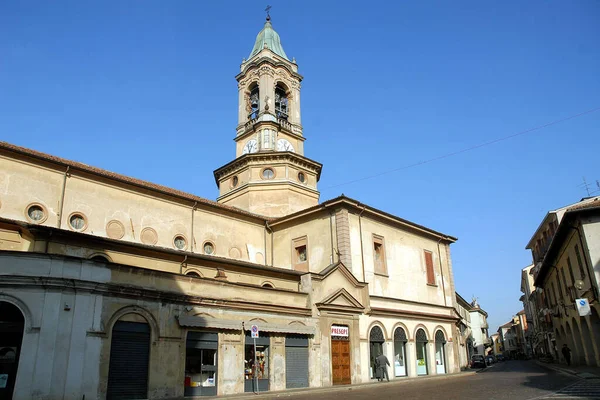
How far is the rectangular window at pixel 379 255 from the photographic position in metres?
27.8

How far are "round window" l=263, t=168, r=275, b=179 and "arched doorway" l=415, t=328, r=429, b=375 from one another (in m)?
14.2

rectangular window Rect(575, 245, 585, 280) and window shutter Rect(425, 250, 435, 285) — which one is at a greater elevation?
window shutter Rect(425, 250, 435, 285)

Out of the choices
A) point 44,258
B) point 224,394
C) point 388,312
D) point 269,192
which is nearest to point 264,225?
point 269,192

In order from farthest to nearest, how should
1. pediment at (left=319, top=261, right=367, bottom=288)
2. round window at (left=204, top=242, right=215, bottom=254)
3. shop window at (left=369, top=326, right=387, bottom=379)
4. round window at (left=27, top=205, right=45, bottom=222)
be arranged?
round window at (left=204, top=242, right=215, bottom=254), shop window at (left=369, top=326, right=387, bottom=379), pediment at (left=319, top=261, right=367, bottom=288), round window at (left=27, top=205, right=45, bottom=222)

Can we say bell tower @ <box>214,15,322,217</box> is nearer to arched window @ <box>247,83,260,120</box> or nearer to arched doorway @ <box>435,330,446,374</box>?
arched window @ <box>247,83,260,120</box>

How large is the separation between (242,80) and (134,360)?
91.1 ft

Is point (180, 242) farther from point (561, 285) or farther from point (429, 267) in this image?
point (561, 285)

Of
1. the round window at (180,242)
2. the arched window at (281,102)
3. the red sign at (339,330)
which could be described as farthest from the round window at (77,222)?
the arched window at (281,102)

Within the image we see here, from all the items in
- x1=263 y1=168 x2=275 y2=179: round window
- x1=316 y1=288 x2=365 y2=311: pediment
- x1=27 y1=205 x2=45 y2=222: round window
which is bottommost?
x1=316 y1=288 x2=365 y2=311: pediment

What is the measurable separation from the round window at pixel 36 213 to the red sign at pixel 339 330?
45.2 feet

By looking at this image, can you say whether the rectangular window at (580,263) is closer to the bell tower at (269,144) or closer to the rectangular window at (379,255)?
the rectangular window at (379,255)

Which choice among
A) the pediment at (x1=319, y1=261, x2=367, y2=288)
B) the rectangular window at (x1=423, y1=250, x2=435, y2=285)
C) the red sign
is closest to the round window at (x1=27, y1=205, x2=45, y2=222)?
the pediment at (x1=319, y1=261, x2=367, y2=288)

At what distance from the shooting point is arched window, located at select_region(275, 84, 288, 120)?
3819cm

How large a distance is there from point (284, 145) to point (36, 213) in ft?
61.6
